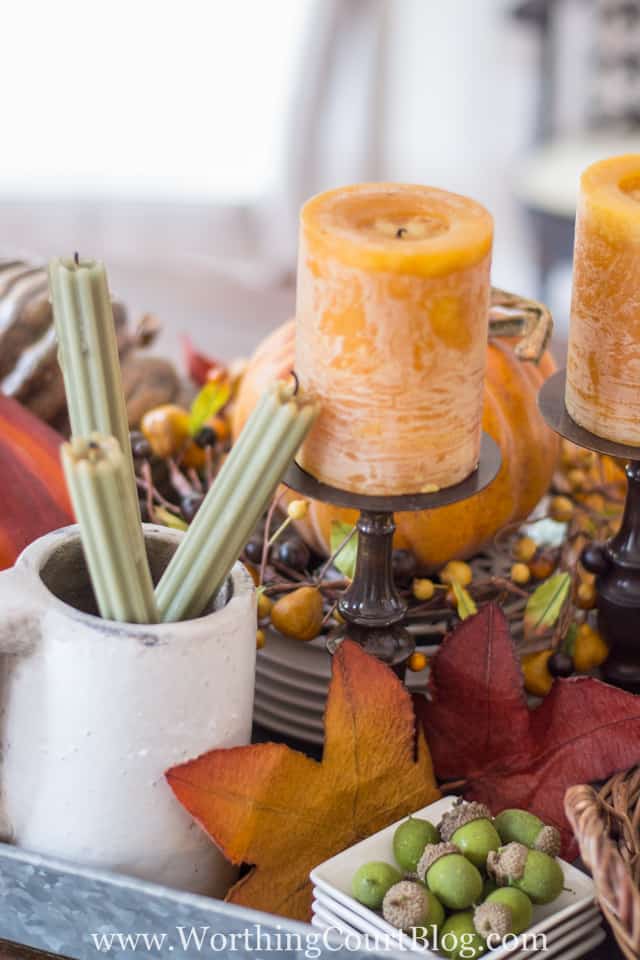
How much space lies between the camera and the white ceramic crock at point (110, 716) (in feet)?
1.69

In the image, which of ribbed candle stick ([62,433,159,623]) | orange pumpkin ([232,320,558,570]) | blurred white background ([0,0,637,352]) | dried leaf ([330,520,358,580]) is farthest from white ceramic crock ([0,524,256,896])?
blurred white background ([0,0,637,352])

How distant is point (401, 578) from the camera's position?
2.42 feet

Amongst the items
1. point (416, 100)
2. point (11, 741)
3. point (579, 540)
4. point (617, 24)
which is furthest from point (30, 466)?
point (416, 100)

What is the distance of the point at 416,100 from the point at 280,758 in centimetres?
292

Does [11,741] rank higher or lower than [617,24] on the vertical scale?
higher

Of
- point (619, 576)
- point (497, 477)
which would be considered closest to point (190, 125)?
point (497, 477)

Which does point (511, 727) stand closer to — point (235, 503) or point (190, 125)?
point (235, 503)

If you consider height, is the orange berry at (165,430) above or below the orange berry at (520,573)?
above

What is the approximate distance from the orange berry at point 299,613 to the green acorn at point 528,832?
161mm

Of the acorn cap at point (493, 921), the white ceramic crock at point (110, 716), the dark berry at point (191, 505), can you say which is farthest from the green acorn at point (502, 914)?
the dark berry at point (191, 505)

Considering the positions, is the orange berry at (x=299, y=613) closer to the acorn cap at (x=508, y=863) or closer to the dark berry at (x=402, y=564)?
the dark berry at (x=402, y=564)

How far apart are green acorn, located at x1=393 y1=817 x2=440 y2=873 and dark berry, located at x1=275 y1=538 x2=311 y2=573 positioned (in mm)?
221

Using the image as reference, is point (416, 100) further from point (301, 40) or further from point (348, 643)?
point (348, 643)

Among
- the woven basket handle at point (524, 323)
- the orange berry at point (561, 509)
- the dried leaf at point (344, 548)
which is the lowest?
the orange berry at point (561, 509)
